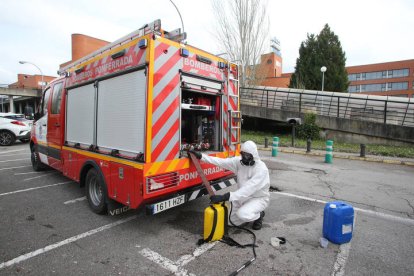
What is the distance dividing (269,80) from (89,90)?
150 ft

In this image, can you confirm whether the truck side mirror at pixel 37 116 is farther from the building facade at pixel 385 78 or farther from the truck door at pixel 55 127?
the building facade at pixel 385 78

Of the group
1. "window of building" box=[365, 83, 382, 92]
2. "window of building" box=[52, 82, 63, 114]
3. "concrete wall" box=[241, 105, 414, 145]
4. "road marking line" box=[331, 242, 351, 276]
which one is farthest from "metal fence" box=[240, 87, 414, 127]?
"window of building" box=[365, 83, 382, 92]

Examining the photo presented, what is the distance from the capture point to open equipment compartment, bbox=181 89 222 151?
4703mm

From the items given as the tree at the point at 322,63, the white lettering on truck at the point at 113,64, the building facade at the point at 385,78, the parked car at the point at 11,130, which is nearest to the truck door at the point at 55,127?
the white lettering on truck at the point at 113,64

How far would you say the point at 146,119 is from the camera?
337 cm

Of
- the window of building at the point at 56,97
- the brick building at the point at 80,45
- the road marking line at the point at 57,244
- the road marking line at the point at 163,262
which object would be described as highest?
the brick building at the point at 80,45

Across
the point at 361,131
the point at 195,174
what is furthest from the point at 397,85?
the point at 195,174

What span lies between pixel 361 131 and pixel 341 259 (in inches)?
482

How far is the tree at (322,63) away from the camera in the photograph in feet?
90.8

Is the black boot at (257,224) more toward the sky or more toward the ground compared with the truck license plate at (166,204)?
more toward the ground

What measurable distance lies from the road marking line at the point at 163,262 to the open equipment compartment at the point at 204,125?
1.95 m

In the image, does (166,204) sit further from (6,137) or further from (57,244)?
(6,137)

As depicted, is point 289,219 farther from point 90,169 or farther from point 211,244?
point 90,169

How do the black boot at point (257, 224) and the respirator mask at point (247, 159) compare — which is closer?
the respirator mask at point (247, 159)
